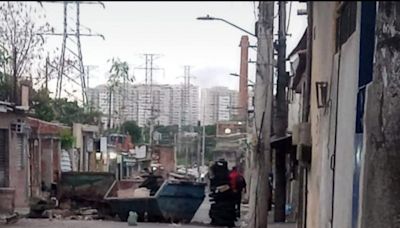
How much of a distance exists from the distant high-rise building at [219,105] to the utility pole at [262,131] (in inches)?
521

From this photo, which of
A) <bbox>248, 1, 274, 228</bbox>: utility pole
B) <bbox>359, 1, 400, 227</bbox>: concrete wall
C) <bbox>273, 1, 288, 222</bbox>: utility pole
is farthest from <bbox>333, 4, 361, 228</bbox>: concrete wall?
<bbox>273, 1, 288, 222</bbox>: utility pole

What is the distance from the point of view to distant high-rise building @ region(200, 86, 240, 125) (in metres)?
29.4

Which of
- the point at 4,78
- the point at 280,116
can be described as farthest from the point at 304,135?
the point at 4,78

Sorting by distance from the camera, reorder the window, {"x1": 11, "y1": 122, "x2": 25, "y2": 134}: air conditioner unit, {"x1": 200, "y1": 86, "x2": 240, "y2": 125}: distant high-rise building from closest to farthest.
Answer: the window
{"x1": 11, "y1": 122, "x2": 25, "y2": 134}: air conditioner unit
{"x1": 200, "y1": 86, "x2": 240, "y2": 125}: distant high-rise building

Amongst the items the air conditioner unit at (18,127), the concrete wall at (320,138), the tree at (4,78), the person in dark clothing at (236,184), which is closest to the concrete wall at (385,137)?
the concrete wall at (320,138)

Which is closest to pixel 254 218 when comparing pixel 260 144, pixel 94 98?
pixel 260 144

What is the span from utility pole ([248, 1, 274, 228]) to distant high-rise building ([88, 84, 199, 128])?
11.9 meters

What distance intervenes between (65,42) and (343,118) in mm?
24437

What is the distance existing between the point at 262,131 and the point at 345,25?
21.0 ft

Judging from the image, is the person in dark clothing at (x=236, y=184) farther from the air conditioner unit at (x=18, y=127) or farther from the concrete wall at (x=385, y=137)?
the concrete wall at (x=385, y=137)

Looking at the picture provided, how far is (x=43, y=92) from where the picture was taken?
30688 millimetres

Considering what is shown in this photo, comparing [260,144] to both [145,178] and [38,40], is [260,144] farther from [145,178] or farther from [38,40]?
[38,40]

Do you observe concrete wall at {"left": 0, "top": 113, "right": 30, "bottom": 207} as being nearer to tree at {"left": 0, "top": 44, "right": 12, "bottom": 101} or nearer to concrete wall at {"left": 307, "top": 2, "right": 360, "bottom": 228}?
tree at {"left": 0, "top": 44, "right": 12, "bottom": 101}

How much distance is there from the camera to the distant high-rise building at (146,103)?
30.1m
